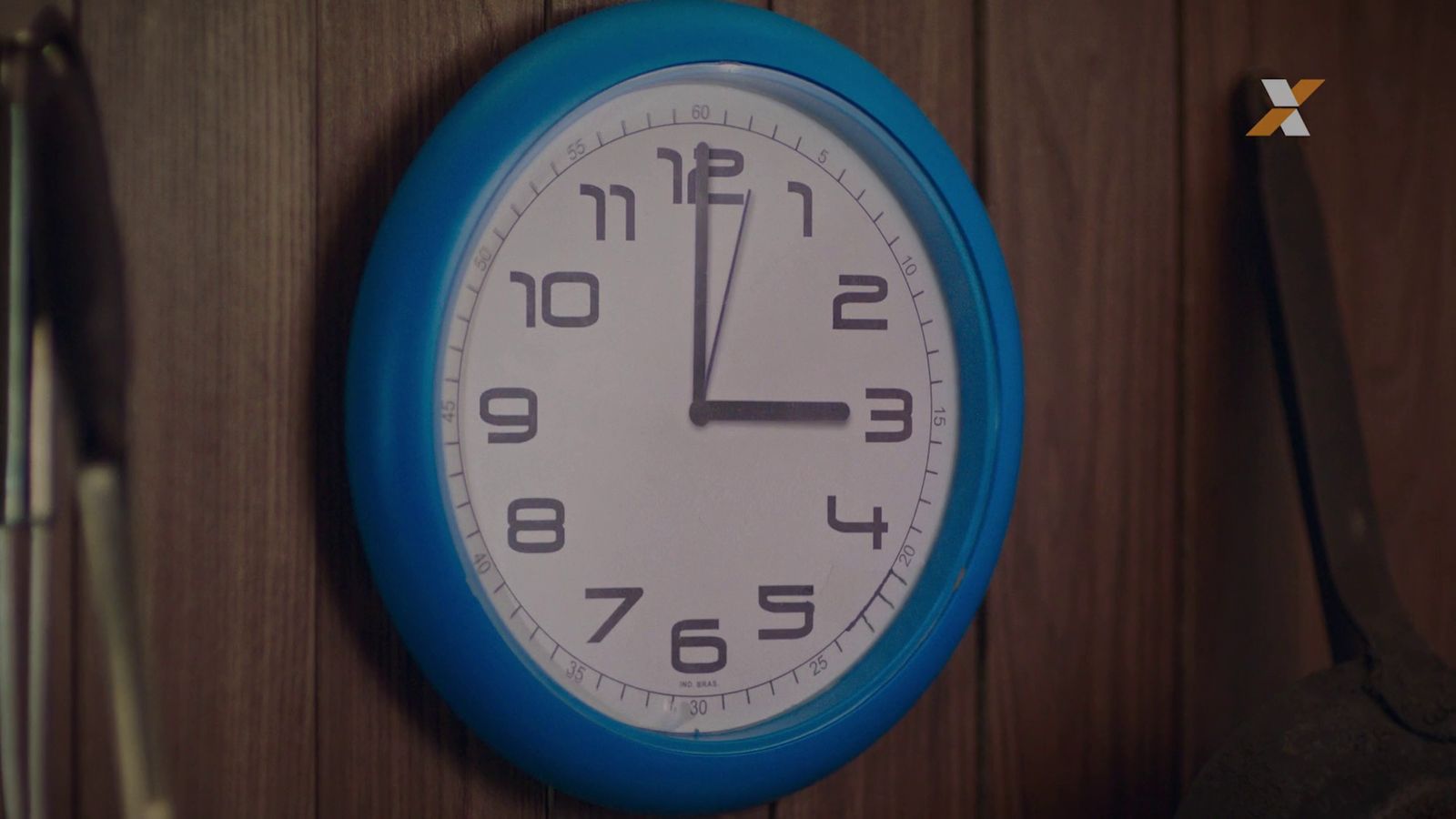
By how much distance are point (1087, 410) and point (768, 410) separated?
22 cm

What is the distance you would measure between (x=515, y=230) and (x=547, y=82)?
0.23 feet

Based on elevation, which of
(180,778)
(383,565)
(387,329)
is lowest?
(180,778)

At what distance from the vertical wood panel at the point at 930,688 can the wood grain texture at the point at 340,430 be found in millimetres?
185

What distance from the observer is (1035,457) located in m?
0.67

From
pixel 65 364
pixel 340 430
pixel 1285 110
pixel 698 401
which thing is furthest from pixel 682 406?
pixel 1285 110

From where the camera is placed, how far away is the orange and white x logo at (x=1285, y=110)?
0.70 metres

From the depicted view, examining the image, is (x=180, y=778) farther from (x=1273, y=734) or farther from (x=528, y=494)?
(x=1273, y=734)

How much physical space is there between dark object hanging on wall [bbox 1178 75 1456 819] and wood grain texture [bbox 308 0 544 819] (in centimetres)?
40

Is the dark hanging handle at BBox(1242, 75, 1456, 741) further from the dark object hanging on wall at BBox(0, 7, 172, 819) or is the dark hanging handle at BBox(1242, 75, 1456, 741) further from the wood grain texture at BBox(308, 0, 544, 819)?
the dark object hanging on wall at BBox(0, 7, 172, 819)

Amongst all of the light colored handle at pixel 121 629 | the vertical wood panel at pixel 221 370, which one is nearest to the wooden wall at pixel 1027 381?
the vertical wood panel at pixel 221 370

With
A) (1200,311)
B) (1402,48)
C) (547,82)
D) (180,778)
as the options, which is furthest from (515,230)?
(1402,48)

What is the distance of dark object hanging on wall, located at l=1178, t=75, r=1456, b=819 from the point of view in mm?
573

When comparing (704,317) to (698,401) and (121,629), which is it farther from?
(121,629)

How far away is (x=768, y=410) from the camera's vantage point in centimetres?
58
